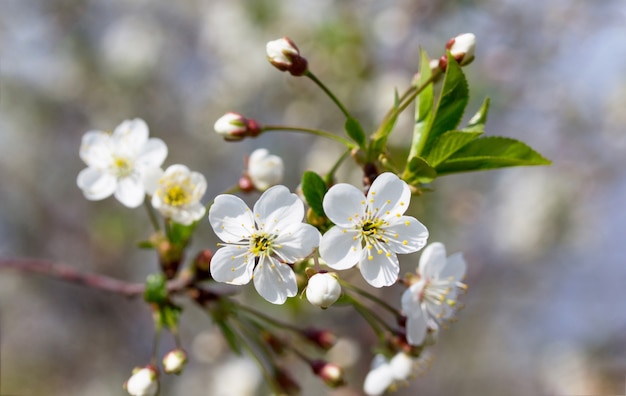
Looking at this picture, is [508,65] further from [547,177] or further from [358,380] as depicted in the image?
[358,380]

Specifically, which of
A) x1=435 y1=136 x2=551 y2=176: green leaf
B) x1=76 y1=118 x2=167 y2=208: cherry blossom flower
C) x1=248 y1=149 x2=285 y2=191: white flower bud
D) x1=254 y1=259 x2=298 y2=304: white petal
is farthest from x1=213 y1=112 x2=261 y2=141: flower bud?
x1=435 y1=136 x2=551 y2=176: green leaf

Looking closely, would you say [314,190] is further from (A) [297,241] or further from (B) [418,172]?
(B) [418,172]

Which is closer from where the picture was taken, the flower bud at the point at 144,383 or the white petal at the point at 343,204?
the white petal at the point at 343,204

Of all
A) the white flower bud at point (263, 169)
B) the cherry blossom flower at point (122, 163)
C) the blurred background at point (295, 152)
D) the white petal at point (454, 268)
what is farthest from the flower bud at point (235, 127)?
the blurred background at point (295, 152)

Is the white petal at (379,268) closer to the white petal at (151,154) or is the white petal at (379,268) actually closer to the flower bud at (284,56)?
the flower bud at (284,56)

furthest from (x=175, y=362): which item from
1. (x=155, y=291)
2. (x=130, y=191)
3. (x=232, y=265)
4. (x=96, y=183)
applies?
(x=96, y=183)

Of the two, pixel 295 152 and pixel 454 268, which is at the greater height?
pixel 454 268
